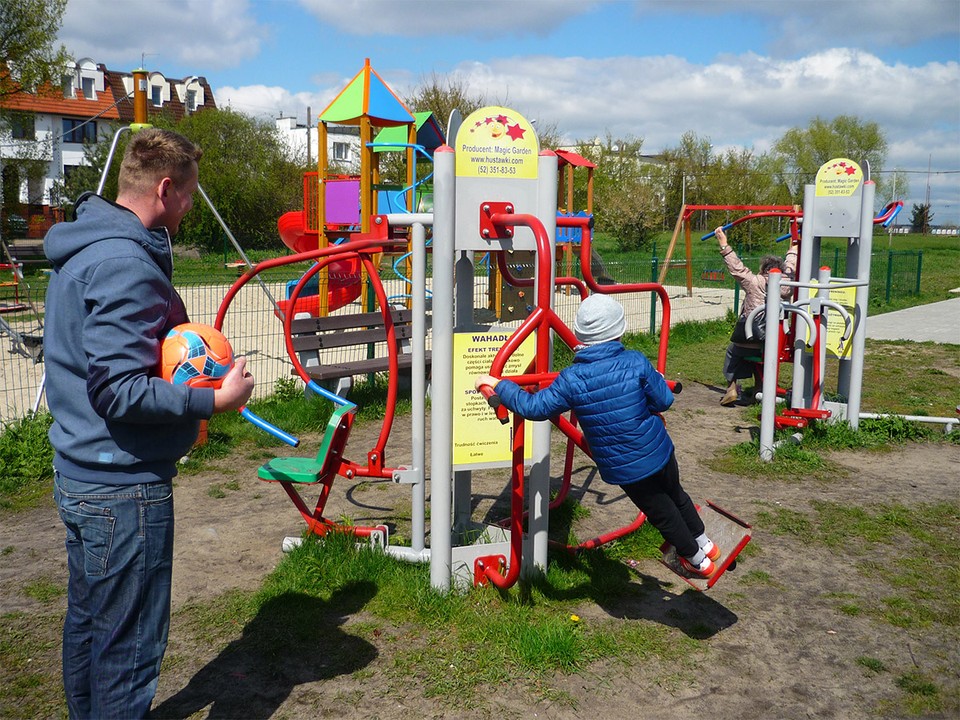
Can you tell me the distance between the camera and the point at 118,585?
2.46 meters

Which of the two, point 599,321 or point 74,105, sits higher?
point 74,105

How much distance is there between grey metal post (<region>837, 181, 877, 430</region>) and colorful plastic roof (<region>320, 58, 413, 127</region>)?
7628 millimetres

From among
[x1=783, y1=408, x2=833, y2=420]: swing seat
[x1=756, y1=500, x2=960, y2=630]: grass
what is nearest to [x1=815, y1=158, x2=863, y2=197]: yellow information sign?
[x1=783, y1=408, x2=833, y2=420]: swing seat

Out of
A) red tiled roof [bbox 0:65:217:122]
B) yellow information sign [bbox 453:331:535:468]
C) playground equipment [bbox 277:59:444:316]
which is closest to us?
yellow information sign [bbox 453:331:535:468]

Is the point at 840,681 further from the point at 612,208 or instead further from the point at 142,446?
the point at 612,208

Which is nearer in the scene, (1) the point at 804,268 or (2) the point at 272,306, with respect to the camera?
(1) the point at 804,268

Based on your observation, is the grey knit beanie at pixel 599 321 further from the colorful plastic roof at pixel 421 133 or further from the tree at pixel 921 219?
the tree at pixel 921 219

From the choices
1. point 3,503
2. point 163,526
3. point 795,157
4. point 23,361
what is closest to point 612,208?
point 795,157

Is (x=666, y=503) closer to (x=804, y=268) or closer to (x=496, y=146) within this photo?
(x=496, y=146)

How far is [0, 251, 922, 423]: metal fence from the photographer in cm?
822

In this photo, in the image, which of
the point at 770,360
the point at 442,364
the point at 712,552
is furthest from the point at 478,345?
the point at 770,360

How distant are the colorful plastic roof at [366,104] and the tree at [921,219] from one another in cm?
4978

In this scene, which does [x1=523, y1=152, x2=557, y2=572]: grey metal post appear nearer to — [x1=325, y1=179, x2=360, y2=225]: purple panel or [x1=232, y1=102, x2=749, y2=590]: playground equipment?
[x1=232, y1=102, x2=749, y2=590]: playground equipment

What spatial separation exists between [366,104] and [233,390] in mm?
10758
